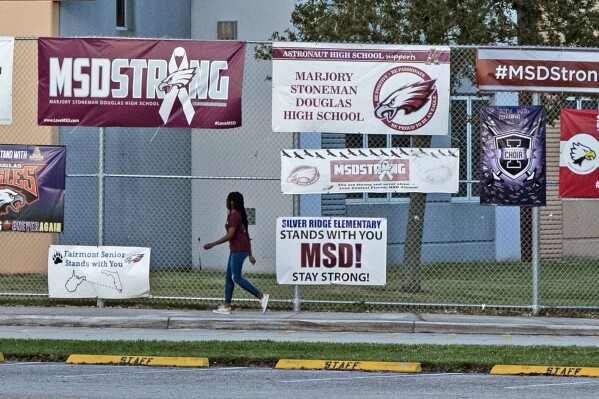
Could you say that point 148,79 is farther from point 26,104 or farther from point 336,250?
point 26,104

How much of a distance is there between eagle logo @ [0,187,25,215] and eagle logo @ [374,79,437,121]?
4.70 meters

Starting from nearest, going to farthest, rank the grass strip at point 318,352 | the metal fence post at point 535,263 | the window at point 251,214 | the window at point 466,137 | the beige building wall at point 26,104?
1. the grass strip at point 318,352
2. the metal fence post at point 535,263
3. the beige building wall at point 26,104
4. the window at point 251,214
5. the window at point 466,137

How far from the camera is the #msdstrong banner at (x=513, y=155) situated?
1688cm

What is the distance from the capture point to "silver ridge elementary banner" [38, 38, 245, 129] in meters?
16.7

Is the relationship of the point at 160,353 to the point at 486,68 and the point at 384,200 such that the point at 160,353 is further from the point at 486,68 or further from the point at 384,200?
the point at 384,200

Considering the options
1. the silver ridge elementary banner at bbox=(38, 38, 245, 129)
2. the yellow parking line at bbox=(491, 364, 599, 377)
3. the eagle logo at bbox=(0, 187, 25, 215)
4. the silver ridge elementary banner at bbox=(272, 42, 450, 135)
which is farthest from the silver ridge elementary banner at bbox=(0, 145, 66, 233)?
the yellow parking line at bbox=(491, 364, 599, 377)

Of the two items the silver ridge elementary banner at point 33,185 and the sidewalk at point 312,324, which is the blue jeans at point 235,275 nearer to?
the sidewalk at point 312,324

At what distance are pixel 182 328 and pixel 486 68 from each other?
5101 mm

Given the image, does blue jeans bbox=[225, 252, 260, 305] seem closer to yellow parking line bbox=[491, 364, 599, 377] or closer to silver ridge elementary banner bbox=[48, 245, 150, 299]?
silver ridge elementary banner bbox=[48, 245, 150, 299]

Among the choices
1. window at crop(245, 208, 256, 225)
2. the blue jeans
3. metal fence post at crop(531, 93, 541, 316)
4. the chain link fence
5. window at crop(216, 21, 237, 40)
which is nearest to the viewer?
the blue jeans

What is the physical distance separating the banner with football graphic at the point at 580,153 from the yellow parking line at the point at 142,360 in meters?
6.61

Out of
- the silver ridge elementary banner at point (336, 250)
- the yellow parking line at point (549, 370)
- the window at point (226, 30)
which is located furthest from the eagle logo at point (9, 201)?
the window at point (226, 30)

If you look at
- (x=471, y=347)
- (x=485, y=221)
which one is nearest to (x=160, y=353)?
(x=471, y=347)

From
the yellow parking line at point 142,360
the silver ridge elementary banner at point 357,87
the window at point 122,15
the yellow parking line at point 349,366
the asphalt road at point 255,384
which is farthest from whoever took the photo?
the window at point 122,15
